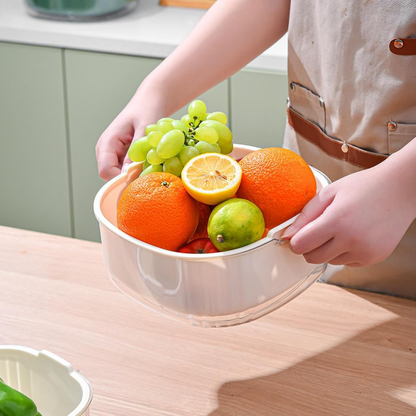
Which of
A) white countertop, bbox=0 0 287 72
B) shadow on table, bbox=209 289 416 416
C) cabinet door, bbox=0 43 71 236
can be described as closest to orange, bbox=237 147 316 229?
shadow on table, bbox=209 289 416 416

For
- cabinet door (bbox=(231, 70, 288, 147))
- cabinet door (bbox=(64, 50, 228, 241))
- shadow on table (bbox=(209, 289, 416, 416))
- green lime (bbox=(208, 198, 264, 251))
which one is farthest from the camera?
cabinet door (bbox=(64, 50, 228, 241))

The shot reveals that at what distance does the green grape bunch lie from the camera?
2.29 ft

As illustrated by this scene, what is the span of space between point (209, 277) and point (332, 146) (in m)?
0.49

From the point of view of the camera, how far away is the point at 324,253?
2.15 feet

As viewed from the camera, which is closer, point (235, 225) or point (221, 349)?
point (235, 225)

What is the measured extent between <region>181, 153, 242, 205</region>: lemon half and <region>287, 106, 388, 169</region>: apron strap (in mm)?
371

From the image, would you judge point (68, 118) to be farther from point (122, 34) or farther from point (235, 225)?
point (235, 225)

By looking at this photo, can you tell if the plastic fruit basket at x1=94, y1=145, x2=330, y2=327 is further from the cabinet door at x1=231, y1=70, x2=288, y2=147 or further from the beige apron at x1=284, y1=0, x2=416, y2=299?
the cabinet door at x1=231, y1=70, x2=288, y2=147

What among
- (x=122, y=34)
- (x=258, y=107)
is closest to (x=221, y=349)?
(x=258, y=107)

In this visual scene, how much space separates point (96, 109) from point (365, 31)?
4.38 feet

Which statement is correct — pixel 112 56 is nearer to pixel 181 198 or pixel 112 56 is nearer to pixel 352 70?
pixel 352 70

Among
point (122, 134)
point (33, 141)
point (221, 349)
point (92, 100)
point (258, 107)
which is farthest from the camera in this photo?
point (33, 141)

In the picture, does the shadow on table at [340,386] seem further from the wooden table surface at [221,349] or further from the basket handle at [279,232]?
the basket handle at [279,232]

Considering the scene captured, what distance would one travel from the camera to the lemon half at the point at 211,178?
639mm
